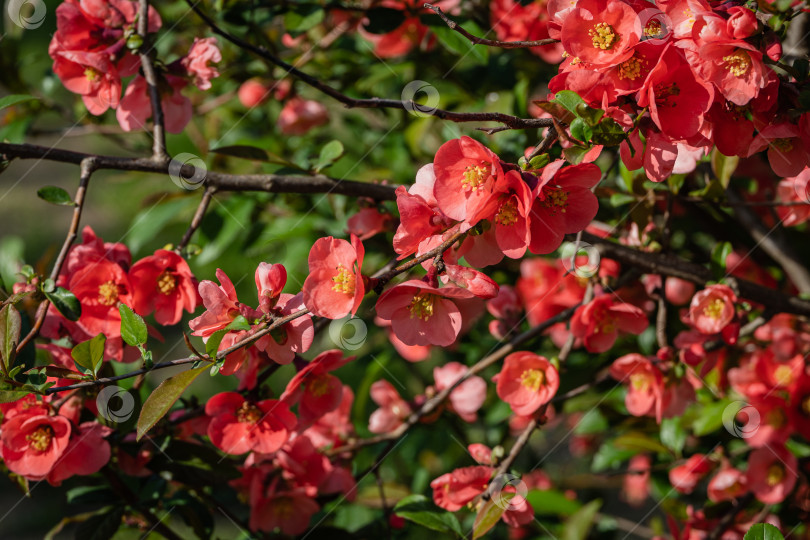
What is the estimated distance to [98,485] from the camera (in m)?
1.16

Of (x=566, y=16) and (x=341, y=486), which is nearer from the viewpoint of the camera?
(x=566, y=16)

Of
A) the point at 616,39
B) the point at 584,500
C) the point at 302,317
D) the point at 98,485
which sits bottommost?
the point at 584,500

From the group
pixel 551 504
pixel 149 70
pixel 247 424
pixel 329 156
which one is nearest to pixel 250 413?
pixel 247 424

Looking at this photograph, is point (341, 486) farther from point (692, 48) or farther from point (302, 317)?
point (692, 48)

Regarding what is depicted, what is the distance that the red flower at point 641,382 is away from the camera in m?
1.16

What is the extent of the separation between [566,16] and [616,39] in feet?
0.22

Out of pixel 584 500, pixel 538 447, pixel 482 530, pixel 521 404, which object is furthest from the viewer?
pixel 538 447


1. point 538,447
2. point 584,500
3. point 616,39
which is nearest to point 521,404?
point 616,39

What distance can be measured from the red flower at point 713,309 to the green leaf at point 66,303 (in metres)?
0.92

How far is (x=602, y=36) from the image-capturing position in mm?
807

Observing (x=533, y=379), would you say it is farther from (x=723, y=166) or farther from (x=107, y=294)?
(x=107, y=294)

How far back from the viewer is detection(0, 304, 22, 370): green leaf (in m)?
0.88

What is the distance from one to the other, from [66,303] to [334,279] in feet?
1.20

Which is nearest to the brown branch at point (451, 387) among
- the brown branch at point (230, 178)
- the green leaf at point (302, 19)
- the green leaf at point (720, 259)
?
the green leaf at point (720, 259)
